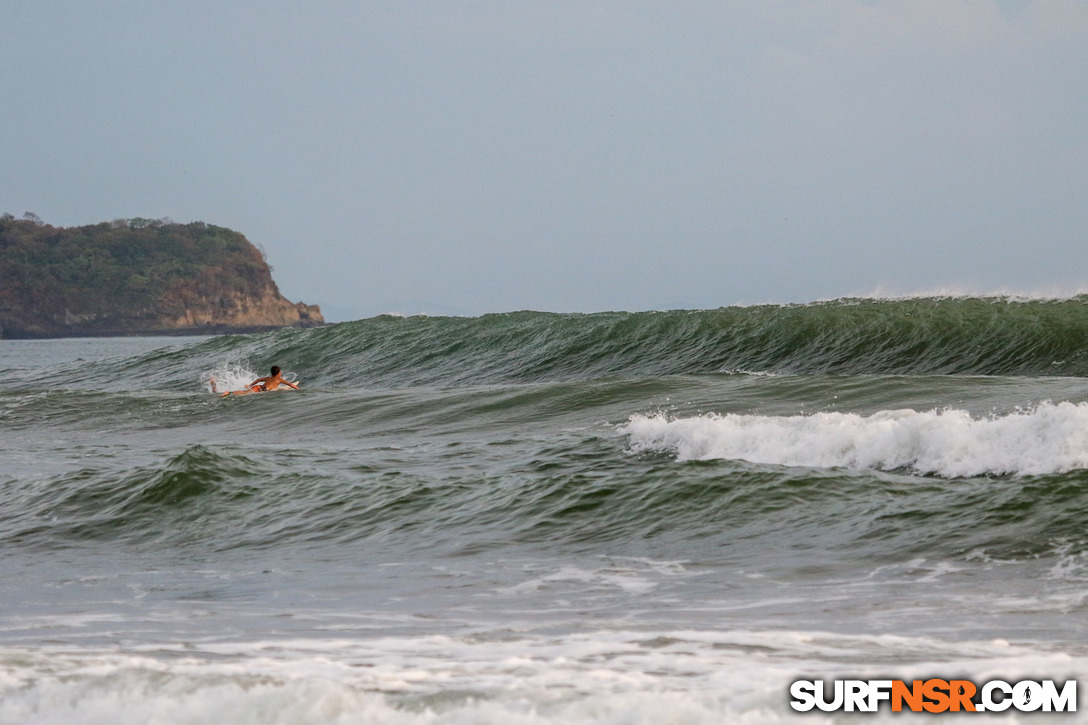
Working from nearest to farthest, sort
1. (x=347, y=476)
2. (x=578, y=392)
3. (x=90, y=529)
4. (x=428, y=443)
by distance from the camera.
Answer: (x=90, y=529) < (x=347, y=476) < (x=428, y=443) < (x=578, y=392)

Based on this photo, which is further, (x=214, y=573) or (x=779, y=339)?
(x=779, y=339)

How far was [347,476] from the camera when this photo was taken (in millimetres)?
11914

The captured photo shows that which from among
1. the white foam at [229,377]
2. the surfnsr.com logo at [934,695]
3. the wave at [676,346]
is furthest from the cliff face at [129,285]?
the surfnsr.com logo at [934,695]

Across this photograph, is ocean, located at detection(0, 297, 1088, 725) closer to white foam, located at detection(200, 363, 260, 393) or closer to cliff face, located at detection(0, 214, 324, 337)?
white foam, located at detection(200, 363, 260, 393)

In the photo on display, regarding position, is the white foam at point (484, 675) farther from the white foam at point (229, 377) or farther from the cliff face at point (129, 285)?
the cliff face at point (129, 285)

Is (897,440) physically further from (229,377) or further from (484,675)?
(229,377)

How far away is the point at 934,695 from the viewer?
439cm

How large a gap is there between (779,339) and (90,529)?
17.1m

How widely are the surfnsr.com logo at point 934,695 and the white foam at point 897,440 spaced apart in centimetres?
493

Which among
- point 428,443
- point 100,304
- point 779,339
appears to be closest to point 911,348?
point 779,339

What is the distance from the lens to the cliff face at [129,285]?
5507 inches

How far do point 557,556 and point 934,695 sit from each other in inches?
161

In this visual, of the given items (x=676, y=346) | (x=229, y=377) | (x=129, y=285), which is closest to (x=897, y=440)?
(x=676, y=346)

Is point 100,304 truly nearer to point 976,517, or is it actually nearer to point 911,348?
point 911,348
